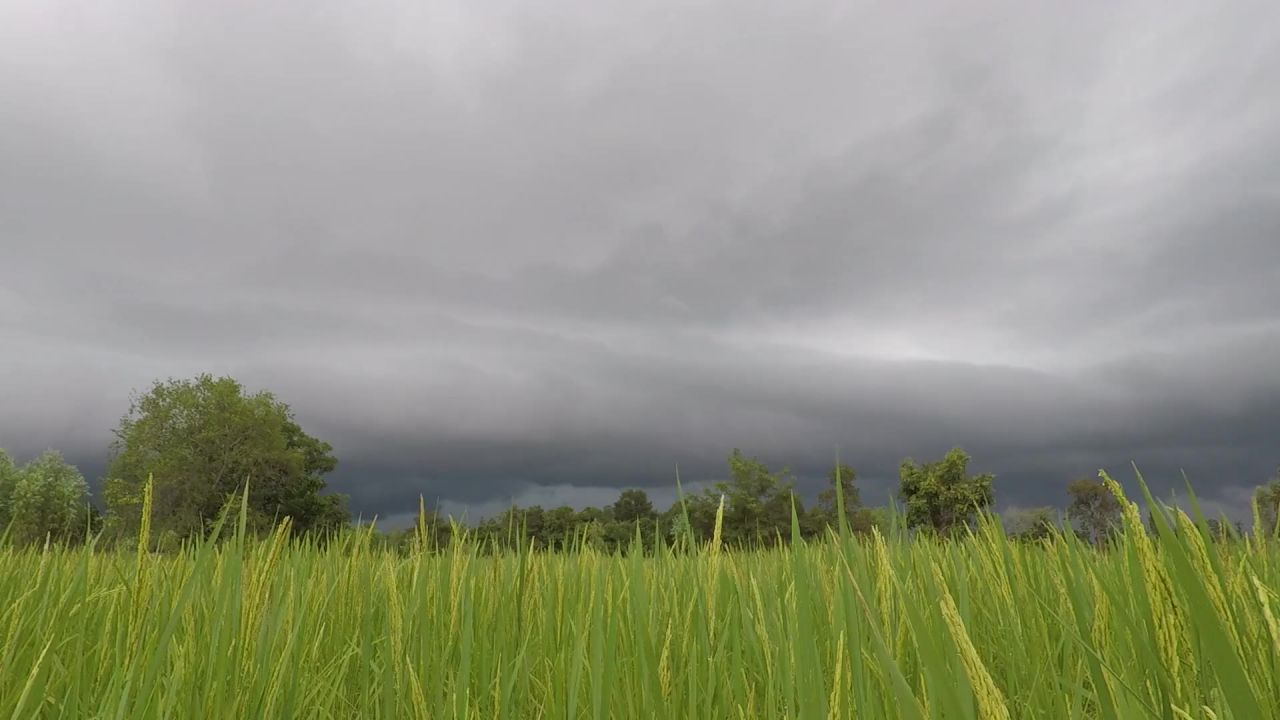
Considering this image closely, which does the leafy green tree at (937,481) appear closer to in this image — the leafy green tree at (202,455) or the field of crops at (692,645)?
the leafy green tree at (202,455)

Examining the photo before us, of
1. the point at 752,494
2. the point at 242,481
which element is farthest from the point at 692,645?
the point at 242,481

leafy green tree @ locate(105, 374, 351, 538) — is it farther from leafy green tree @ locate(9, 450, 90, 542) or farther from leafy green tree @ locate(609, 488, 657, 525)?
leafy green tree @ locate(609, 488, 657, 525)

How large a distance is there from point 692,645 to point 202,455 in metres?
54.2

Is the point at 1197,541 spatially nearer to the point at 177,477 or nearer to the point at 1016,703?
the point at 1016,703

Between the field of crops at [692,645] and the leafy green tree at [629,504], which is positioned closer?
the field of crops at [692,645]

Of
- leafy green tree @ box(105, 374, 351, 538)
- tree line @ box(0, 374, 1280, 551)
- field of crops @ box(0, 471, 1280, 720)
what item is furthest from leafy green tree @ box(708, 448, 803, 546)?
field of crops @ box(0, 471, 1280, 720)

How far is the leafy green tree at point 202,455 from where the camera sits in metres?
46.8

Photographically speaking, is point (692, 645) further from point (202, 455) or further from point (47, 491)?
point (47, 491)

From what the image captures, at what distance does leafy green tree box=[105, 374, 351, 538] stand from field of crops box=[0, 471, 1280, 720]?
4749 cm

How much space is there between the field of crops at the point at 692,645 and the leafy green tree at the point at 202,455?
47.5m

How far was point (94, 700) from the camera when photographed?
2557 mm

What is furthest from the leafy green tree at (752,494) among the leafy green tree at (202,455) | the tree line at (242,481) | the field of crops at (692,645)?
the field of crops at (692,645)

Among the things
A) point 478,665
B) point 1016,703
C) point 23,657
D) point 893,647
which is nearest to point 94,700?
point 23,657

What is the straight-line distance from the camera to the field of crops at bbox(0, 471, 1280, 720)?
1439 millimetres
